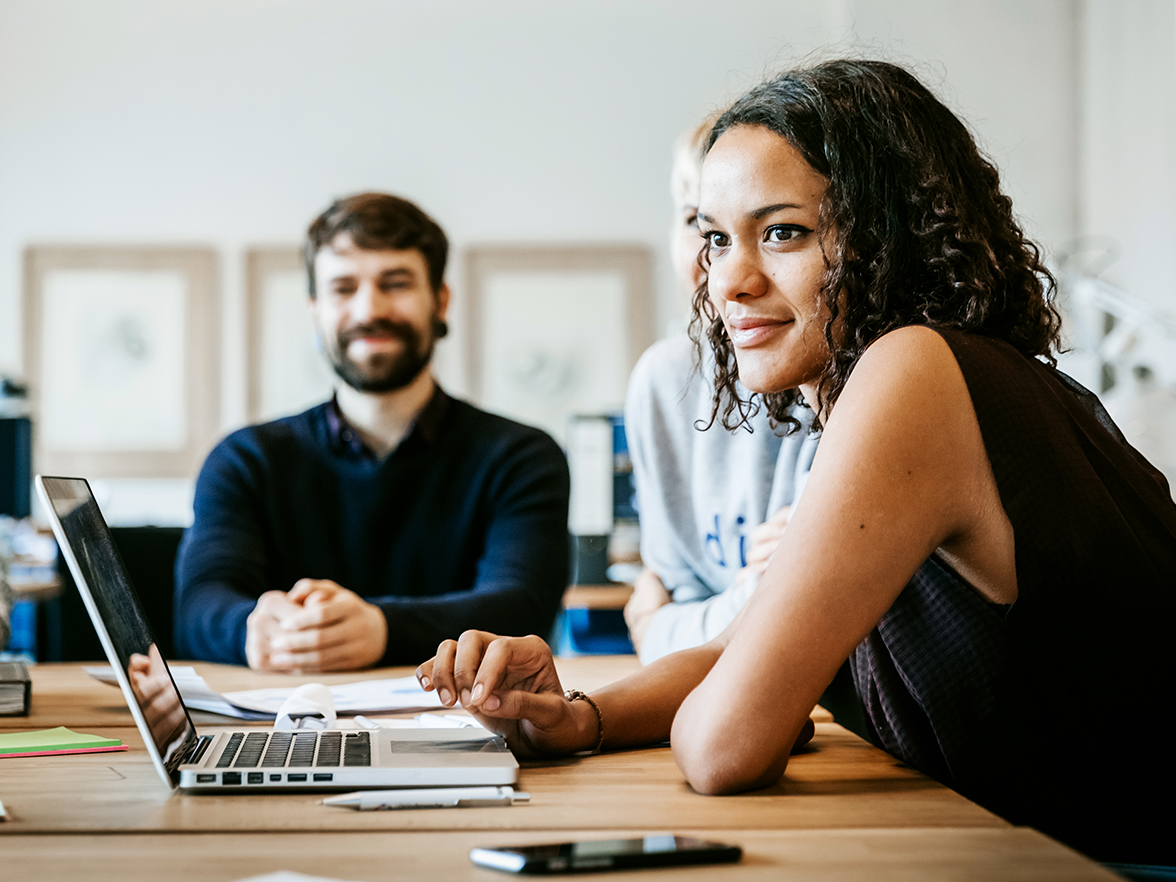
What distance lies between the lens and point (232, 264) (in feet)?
14.9

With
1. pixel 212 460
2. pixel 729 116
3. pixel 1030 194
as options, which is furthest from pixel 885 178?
pixel 1030 194

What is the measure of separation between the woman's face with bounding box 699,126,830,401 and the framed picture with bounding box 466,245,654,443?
3.57 m

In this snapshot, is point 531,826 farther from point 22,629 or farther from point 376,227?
point 22,629

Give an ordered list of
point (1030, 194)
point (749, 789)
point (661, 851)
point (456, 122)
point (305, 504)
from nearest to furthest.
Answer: point (661, 851) → point (749, 789) → point (305, 504) → point (1030, 194) → point (456, 122)

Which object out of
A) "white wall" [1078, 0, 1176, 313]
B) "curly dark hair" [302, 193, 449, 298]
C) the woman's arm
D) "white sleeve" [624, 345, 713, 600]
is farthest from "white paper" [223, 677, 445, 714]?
"white wall" [1078, 0, 1176, 313]

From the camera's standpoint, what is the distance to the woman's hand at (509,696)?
2.83ft

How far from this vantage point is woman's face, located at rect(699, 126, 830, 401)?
3.10 feet

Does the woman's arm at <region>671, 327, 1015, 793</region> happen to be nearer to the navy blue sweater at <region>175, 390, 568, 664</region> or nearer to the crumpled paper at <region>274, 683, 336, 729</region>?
the crumpled paper at <region>274, 683, 336, 729</region>

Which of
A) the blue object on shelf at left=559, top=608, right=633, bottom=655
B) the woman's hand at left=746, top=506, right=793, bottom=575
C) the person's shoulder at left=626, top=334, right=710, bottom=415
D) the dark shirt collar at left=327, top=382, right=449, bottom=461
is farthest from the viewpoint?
the blue object on shelf at left=559, top=608, right=633, bottom=655

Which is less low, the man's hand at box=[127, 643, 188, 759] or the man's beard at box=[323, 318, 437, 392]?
the man's beard at box=[323, 318, 437, 392]

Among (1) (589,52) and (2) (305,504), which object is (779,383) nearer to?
(2) (305,504)

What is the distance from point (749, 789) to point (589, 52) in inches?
168

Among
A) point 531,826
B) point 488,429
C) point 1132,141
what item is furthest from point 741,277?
point 1132,141

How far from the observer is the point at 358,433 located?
1977 millimetres
